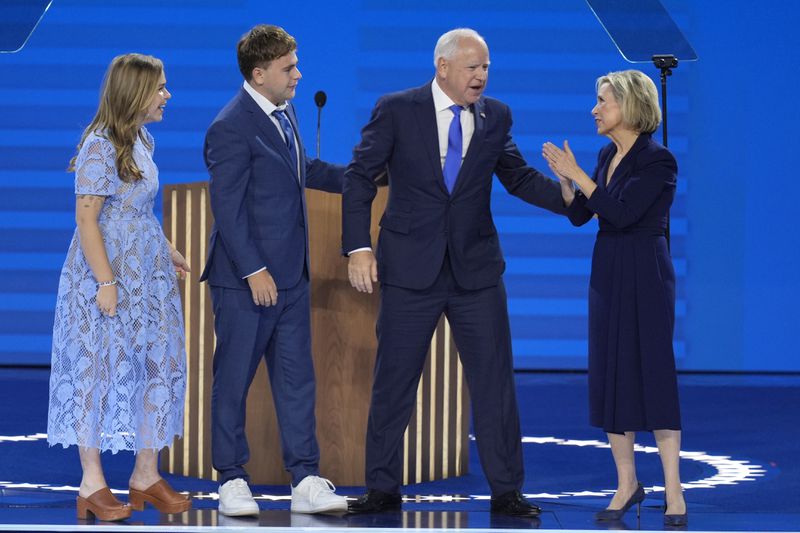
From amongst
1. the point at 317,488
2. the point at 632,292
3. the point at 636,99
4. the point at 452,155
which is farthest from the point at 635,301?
the point at 317,488

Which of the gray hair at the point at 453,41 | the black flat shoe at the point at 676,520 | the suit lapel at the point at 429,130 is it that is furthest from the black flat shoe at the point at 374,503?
the gray hair at the point at 453,41

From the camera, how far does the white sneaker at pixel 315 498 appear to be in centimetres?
385

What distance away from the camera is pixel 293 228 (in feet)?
12.9

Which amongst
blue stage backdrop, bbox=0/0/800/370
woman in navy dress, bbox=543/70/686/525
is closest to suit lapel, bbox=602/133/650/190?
woman in navy dress, bbox=543/70/686/525

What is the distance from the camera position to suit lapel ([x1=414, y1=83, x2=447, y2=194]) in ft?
13.0

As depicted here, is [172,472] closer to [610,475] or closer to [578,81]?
[610,475]

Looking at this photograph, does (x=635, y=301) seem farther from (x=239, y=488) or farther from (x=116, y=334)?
(x=116, y=334)

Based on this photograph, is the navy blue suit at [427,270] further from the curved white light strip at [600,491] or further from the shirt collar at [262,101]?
the curved white light strip at [600,491]

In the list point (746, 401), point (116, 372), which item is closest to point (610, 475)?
point (116, 372)

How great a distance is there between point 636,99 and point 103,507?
1989 millimetres

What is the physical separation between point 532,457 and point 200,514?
1.98m

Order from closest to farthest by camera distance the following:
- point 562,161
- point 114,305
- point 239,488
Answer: point 114,305, point 239,488, point 562,161

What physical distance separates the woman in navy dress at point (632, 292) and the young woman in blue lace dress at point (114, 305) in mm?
1241

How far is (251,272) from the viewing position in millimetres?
3809
